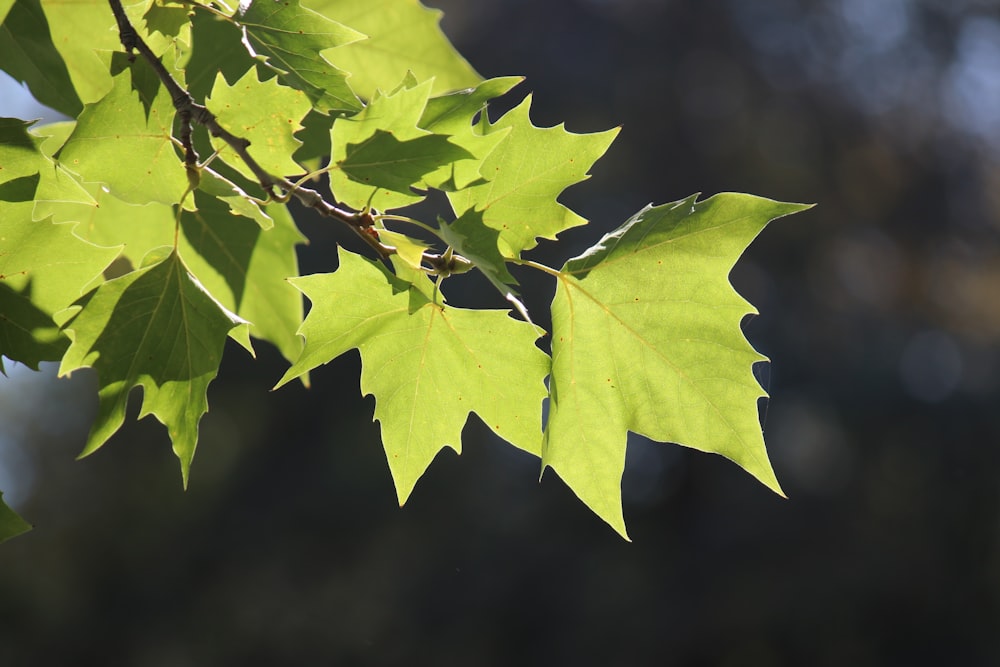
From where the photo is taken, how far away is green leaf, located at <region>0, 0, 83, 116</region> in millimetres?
655

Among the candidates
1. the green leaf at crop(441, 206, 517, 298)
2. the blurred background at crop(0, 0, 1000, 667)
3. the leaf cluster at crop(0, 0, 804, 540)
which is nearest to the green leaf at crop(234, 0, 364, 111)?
the leaf cluster at crop(0, 0, 804, 540)

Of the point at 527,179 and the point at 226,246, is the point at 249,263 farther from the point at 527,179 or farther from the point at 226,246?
the point at 527,179

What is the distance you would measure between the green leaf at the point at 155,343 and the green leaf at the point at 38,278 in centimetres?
1

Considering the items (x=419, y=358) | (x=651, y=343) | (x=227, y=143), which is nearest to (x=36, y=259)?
(x=227, y=143)

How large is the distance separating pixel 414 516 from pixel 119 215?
577 cm

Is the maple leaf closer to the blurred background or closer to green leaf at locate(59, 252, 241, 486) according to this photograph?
green leaf at locate(59, 252, 241, 486)

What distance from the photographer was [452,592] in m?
6.21

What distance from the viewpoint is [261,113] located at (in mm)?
553

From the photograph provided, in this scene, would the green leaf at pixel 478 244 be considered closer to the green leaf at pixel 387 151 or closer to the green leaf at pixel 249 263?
the green leaf at pixel 387 151

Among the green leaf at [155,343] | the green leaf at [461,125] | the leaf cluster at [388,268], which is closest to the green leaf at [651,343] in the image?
the leaf cluster at [388,268]

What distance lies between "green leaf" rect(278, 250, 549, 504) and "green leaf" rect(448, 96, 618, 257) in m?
0.06

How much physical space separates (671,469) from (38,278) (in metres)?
6.70

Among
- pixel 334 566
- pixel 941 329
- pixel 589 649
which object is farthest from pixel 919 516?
pixel 334 566

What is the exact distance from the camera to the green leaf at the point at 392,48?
849 mm
